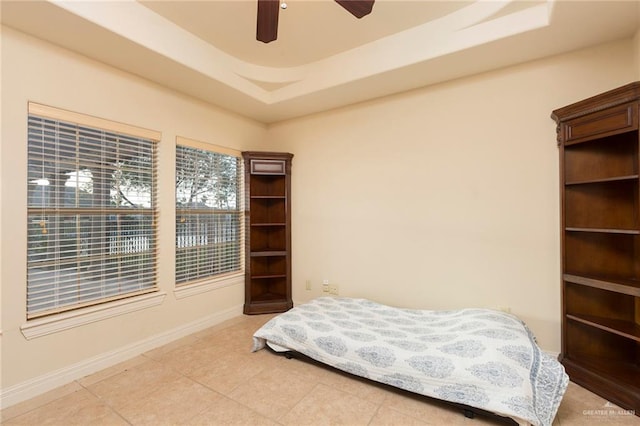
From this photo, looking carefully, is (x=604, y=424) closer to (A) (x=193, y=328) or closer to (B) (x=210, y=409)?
(B) (x=210, y=409)

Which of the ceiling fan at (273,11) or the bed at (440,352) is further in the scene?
the bed at (440,352)

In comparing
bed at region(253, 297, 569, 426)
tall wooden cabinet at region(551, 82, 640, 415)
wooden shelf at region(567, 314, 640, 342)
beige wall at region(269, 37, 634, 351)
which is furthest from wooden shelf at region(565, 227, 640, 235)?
bed at region(253, 297, 569, 426)

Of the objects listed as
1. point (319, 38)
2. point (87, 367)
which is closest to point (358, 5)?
point (319, 38)

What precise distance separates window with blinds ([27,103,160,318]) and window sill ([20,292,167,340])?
0.18ft

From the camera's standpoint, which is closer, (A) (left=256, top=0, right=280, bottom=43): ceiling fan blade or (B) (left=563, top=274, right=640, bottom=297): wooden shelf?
(A) (left=256, top=0, right=280, bottom=43): ceiling fan blade

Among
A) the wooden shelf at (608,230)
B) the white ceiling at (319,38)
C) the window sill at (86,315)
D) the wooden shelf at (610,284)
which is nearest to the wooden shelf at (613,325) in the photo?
the wooden shelf at (610,284)

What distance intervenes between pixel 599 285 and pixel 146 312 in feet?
12.4

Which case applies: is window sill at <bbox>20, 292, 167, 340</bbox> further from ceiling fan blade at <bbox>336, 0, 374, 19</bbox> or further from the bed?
ceiling fan blade at <bbox>336, 0, 374, 19</bbox>

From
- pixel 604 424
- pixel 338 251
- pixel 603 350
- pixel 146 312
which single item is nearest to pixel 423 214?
pixel 338 251

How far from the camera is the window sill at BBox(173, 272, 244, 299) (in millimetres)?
3070

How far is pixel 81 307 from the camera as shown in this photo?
235cm

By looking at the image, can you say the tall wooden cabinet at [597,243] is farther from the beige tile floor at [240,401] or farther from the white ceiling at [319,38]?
the white ceiling at [319,38]

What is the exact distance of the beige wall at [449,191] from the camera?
2.45 metres

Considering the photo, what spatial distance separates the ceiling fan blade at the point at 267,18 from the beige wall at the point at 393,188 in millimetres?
1636
